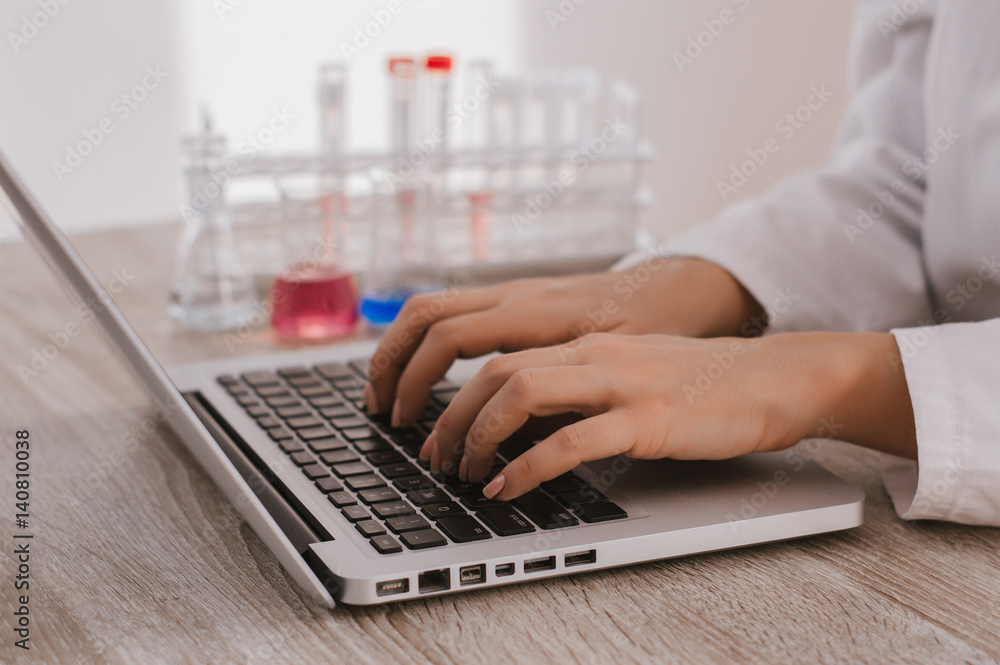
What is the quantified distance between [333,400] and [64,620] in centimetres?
28

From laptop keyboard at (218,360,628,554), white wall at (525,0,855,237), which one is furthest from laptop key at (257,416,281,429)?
white wall at (525,0,855,237)

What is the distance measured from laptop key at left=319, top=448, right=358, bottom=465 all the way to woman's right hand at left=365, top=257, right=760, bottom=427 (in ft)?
0.19

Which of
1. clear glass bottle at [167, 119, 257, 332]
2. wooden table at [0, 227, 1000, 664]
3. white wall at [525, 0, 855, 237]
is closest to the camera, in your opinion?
wooden table at [0, 227, 1000, 664]

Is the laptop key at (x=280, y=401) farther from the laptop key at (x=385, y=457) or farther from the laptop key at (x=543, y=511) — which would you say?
the laptop key at (x=543, y=511)

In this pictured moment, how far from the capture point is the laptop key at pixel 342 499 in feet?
1.76

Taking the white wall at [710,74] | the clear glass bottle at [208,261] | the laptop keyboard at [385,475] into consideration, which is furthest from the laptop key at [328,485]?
the white wall at [710,74]

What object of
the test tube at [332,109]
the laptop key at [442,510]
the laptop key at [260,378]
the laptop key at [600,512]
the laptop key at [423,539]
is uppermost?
the test tube at [332,109]

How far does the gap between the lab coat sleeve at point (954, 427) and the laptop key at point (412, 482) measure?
0.90 ft

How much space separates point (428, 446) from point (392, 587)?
0.15 metres

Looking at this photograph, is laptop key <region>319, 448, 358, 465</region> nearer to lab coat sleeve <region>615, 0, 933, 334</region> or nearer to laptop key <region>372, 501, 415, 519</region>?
laptop key <region>372, 501, 415, 519</region>

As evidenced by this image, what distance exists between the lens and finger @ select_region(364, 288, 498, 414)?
2.28ft

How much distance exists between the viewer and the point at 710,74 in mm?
2553

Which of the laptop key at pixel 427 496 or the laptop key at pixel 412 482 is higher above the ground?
the laptop key at pixel 427 496

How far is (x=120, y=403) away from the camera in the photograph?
2.62ft
